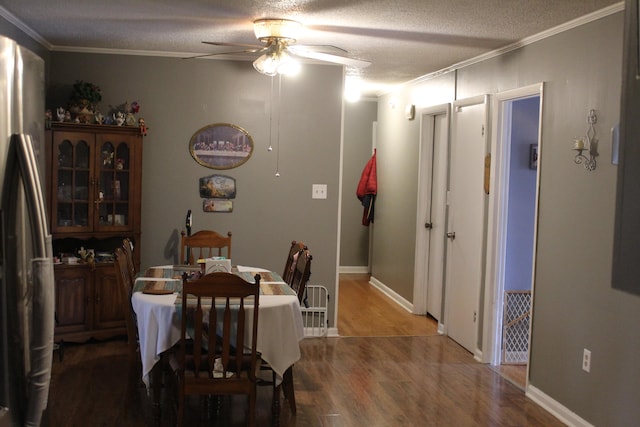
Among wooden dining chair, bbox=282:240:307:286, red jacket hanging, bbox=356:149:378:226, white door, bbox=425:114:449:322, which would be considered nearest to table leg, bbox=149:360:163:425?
wooden dining chair, bbox=282:240:307:286

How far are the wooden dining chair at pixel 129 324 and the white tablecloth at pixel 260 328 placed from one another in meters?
0.07

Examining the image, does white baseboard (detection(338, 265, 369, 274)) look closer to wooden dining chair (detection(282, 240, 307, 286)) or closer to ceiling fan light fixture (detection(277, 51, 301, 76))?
wooden dining chair (detection(282, 240, 307, 286))

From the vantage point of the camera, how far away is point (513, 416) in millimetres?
4000

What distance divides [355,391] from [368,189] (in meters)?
4.08

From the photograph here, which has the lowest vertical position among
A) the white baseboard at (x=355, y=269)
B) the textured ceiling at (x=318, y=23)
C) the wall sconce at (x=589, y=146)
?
the white baseboard at (x=355, y=269)

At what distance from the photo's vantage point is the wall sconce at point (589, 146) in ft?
12.2

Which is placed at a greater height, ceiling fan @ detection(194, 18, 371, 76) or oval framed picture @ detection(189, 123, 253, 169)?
ceiling fan @ detection(194, 18, 371, 76)

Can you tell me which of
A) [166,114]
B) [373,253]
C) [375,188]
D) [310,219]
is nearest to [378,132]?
[375,188]

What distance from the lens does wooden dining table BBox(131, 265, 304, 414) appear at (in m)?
3.39

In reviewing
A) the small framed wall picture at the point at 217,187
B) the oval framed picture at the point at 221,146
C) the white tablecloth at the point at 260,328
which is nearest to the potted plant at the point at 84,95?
the oval framed picture at the point at 221,146

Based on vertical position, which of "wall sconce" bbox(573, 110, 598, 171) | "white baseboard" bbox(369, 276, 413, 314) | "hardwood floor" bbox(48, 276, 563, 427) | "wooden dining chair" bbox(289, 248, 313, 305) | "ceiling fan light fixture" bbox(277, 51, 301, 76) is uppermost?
"ceiling fan light fixture" bbox(277, 51, 301, 76)

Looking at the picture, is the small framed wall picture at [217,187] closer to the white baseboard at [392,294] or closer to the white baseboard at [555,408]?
the white baseboard at [392,294]

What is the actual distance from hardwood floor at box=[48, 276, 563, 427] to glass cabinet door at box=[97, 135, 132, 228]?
991mm

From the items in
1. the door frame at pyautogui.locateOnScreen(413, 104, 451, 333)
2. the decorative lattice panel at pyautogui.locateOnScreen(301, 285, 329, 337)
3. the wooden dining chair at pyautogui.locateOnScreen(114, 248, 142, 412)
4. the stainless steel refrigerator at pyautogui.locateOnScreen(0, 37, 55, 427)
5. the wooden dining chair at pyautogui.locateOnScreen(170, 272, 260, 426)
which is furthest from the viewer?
the door frame at pyautogui.locateOnScreen(413, 104, 451, 333)
